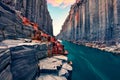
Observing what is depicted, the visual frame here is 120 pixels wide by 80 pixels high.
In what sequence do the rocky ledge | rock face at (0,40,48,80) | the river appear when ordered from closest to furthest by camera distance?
rock face at (0,40,48,80)
the rocky ledge
the river

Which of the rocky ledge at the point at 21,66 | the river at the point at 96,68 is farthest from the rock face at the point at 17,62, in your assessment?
the river at the point at 96,68

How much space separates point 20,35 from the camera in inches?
731

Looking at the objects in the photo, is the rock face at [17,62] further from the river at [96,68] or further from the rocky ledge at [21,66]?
the river at [96,68]

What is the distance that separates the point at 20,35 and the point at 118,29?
48.9 meters

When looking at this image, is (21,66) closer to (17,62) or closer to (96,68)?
(17,62)

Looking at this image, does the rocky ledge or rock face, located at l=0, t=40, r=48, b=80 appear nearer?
rock face, located at l=0, t=40, r=48, b=80

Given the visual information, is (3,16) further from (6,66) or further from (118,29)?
(118,29)

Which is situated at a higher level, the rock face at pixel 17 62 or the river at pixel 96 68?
Result: the rock face at pixel 17 62

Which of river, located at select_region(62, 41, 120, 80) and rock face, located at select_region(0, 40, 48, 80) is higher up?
rock face, located at select_region(0, 40, 48, 80)

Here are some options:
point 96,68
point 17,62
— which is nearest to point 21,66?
point 17,62

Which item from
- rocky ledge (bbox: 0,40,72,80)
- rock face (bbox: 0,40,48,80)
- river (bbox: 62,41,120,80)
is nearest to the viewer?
rock face (bbox: 0,40,48,80)

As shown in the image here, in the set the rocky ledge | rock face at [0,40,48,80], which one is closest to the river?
the rocky ledge

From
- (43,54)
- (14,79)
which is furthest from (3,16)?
(43,54)

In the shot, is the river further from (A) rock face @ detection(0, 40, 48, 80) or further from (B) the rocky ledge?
(A) rock face @ detection(0, 40, 48, 80)
